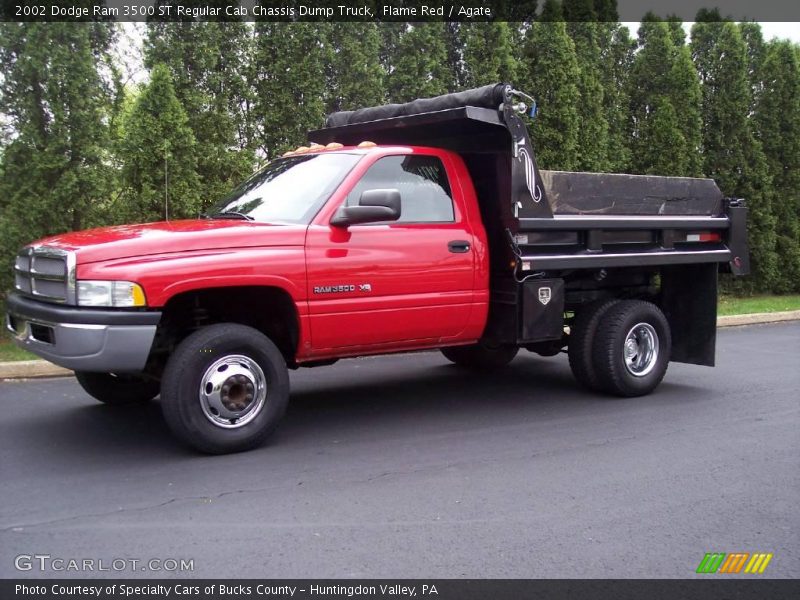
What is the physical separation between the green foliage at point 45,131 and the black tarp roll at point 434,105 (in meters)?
3.74

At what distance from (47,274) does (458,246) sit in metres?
2.92

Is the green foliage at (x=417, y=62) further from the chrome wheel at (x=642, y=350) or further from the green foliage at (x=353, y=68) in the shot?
the chrome wheel at (x=642, y=350)

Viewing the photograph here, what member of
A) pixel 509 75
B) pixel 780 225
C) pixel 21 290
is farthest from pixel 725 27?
pixel 21 290

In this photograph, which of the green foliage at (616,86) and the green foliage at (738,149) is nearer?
the green foliage at (616,86)

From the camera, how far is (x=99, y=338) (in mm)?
4758

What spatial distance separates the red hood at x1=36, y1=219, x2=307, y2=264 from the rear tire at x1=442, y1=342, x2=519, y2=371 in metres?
3.22

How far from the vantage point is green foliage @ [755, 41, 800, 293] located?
16.4 meters

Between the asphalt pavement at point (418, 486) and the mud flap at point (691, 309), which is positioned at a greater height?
the mud flap at point (691, 309)

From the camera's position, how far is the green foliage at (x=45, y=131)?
31.2 ft

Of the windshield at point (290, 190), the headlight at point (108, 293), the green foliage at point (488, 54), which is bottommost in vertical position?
the headlight at point (108, 293)

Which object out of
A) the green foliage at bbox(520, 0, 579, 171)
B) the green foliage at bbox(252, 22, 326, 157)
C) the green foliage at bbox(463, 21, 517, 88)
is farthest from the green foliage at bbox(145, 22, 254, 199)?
the green foliage at bbox(520, 0, 579, 171)
